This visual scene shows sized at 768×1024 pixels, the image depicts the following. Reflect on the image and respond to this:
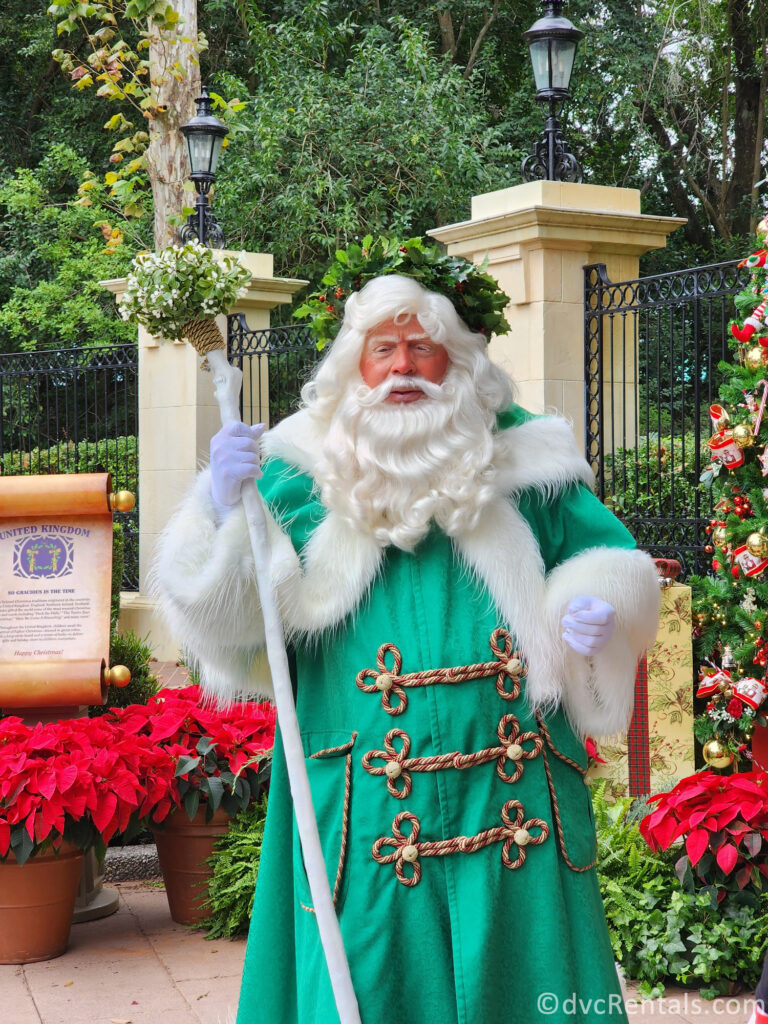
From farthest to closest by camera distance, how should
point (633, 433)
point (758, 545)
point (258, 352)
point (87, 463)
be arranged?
point (87, 463)
point (258, 352)
point (633, 433)
point (758, 545)

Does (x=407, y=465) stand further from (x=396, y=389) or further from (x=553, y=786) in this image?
(x=553, y=786)

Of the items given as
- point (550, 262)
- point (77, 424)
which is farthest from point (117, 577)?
point (77, 424)

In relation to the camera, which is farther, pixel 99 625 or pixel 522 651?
pixel 99 625

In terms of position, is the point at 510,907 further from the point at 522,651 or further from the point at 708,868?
the point at 708,868

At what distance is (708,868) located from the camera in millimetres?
3773

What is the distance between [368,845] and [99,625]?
2493mm

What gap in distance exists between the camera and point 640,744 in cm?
482

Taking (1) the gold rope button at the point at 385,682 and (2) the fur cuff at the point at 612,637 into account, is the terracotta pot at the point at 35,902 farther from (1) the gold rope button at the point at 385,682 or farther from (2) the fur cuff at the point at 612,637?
(2) the fur cuff at the point at 612,637

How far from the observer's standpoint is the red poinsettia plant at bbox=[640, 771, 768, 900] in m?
3.69

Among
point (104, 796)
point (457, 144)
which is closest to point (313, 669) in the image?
point (104, 796)

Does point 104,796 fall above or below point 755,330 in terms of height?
below

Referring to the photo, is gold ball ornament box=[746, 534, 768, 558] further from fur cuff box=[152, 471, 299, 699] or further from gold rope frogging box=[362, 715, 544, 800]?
fur cuff box=[152, 471, 299, 699]

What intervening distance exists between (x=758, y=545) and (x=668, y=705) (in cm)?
90

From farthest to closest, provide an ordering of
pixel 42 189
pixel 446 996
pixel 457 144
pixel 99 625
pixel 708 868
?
pixel 42 189, pixel 457 144, pixel 99 625, pixel 708 868, pixel 446 996
